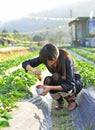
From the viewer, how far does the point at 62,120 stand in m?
5.41


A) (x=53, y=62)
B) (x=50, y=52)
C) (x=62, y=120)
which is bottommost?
(x=62, y=120)

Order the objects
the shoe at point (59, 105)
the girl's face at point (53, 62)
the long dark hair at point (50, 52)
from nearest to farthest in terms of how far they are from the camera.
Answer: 1. the long dark hair at point (50, 52)
2. the girl's face at point (53, 62)
3. the shoe at point (59, 105)

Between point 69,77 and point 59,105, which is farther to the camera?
point 59,105

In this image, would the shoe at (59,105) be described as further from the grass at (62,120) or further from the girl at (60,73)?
the girl at (60,73)

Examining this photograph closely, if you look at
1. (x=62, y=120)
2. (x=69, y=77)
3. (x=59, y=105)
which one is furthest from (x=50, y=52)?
(x=59, y=105)

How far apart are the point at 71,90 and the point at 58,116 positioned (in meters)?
0.46

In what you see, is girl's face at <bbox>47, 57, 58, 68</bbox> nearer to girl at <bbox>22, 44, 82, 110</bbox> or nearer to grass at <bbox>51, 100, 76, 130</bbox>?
girl at <bbox>22, 44, 82, 110</bbox>

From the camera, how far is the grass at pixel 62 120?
5074mm

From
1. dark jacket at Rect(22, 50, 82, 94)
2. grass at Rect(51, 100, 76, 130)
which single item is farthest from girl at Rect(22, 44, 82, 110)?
grass at Rect(51, 100, 76, 130)

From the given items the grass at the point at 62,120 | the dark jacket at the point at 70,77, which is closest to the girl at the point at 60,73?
the dark jacket at the point at 70,77

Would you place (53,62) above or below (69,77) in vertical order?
above

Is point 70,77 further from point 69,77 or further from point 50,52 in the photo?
point 50,52

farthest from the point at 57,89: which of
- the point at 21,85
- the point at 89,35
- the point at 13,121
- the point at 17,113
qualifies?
the point at 89,35

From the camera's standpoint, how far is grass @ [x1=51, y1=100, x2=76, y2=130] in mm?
5074
